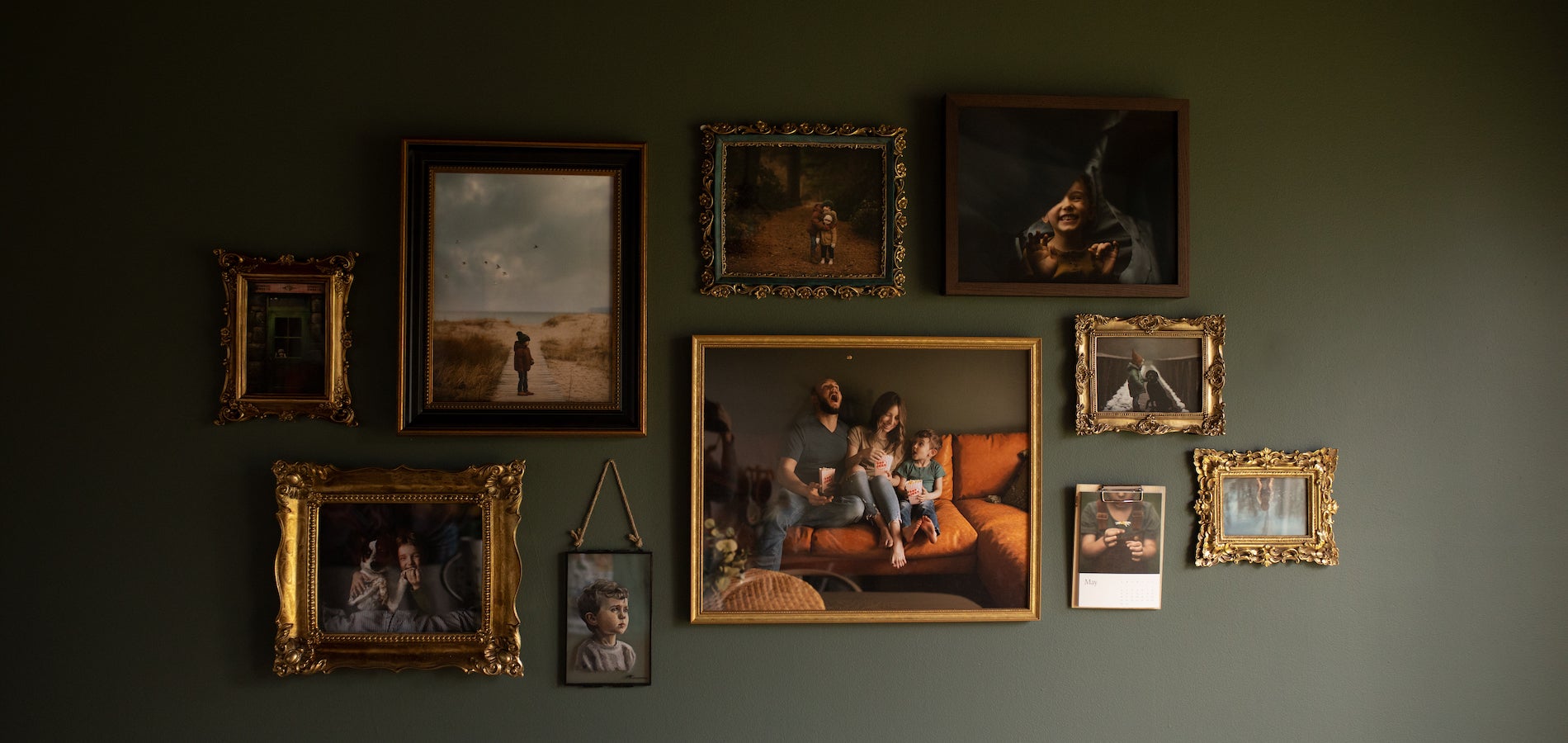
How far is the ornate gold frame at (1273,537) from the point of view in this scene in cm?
266

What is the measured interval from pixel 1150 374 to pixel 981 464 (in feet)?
1.98

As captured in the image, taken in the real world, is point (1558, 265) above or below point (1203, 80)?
below

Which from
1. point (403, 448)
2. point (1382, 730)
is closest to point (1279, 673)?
point (1382, 730)

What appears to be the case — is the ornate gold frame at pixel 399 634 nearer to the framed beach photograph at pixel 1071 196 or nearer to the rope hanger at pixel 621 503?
the rope hanger at pixel 621 503

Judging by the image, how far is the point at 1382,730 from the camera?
2.69 m

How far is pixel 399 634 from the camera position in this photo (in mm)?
2525

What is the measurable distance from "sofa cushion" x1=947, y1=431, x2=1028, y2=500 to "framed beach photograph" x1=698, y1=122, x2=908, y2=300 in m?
0.52

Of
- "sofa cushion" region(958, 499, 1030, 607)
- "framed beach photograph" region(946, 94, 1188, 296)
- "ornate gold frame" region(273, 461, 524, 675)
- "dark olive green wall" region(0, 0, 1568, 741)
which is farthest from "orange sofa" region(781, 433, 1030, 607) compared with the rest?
"ornate gold frame" region(273, 461, 524, 675)

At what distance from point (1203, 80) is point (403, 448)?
277cm

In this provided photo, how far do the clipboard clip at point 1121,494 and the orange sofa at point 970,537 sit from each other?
25 centimetres

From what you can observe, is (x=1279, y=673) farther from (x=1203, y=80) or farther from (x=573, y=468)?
(x=573, y=468)

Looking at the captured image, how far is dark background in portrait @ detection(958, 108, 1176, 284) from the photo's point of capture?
2627 mm

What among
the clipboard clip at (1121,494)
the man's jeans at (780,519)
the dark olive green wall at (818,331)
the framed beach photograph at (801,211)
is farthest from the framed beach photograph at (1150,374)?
the man's jeans at (780,519)

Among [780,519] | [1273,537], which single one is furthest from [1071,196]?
[780,519]
